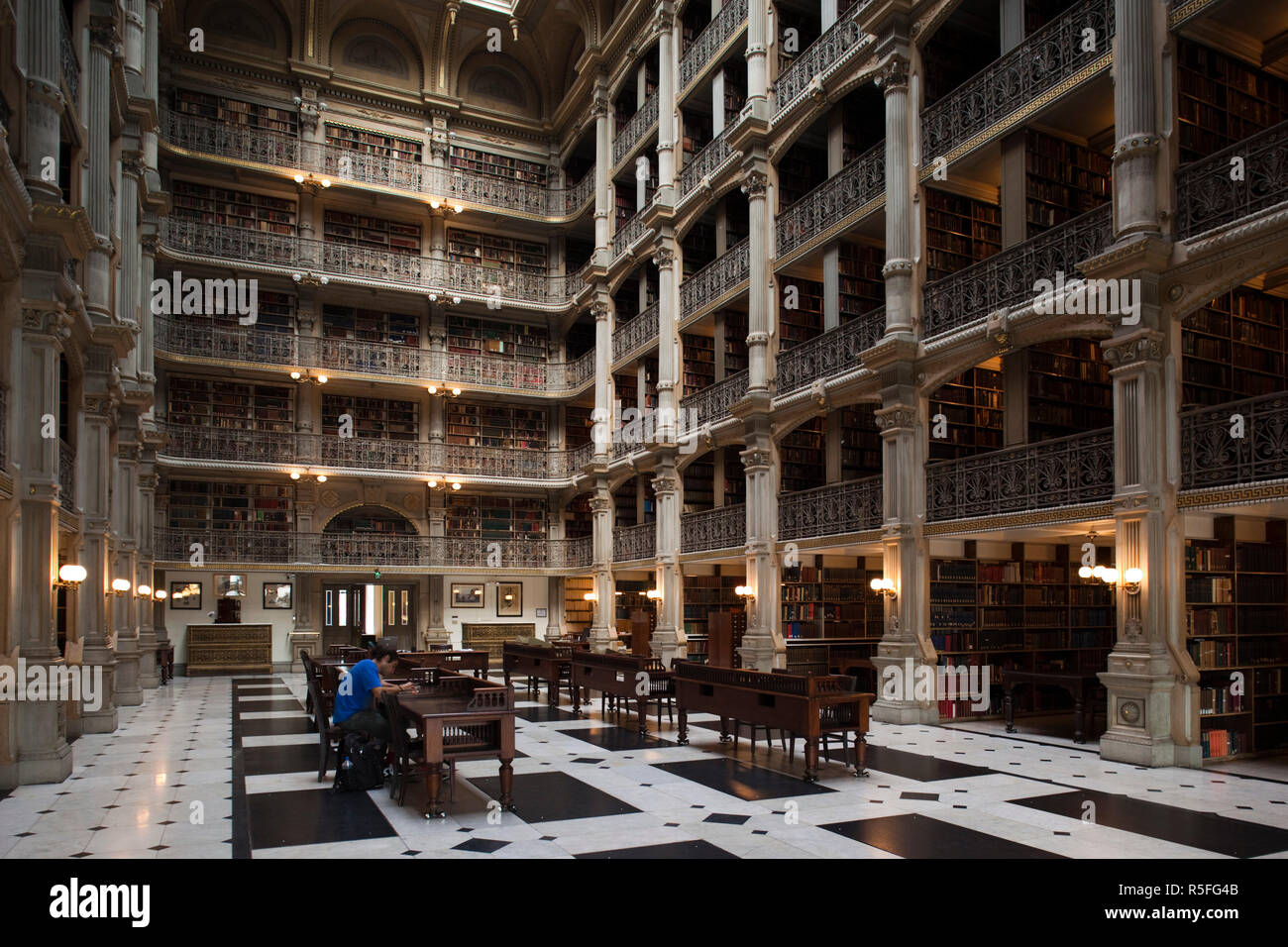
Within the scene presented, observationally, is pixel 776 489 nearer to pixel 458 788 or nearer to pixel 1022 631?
pixel 1022 631

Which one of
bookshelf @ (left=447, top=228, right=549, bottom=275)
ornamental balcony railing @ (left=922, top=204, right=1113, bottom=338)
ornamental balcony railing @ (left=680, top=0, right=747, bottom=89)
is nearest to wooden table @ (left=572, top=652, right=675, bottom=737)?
ornamental balcony railing @ (left=922, top=204, right=1113, bottom=338)

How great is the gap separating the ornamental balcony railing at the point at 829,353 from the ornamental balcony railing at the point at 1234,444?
4348mm

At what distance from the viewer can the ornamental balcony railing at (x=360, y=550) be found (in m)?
20.3

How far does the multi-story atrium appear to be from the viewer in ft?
28.7

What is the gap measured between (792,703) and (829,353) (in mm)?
6611

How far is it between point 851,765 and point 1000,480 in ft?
12.4

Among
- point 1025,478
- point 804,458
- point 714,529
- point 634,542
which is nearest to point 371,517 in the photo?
point 634,542

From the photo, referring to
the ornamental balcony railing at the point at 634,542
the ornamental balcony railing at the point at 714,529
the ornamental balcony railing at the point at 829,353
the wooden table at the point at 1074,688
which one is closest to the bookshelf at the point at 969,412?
the ornamental balcony railing at the point at 829,353

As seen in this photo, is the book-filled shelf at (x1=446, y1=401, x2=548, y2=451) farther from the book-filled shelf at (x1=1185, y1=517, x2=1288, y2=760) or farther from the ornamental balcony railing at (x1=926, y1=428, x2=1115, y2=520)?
the book-filled shelf at (x1=1185, y1=517, x2=1288, y2=760)

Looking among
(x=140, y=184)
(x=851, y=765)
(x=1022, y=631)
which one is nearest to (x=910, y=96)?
(x=1022, y=631)

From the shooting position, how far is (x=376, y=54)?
A: 2344cm

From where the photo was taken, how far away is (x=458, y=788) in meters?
7.59

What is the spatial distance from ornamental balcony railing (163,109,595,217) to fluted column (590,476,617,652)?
7054mm

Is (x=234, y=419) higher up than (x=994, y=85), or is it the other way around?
(x=994, y=85)
